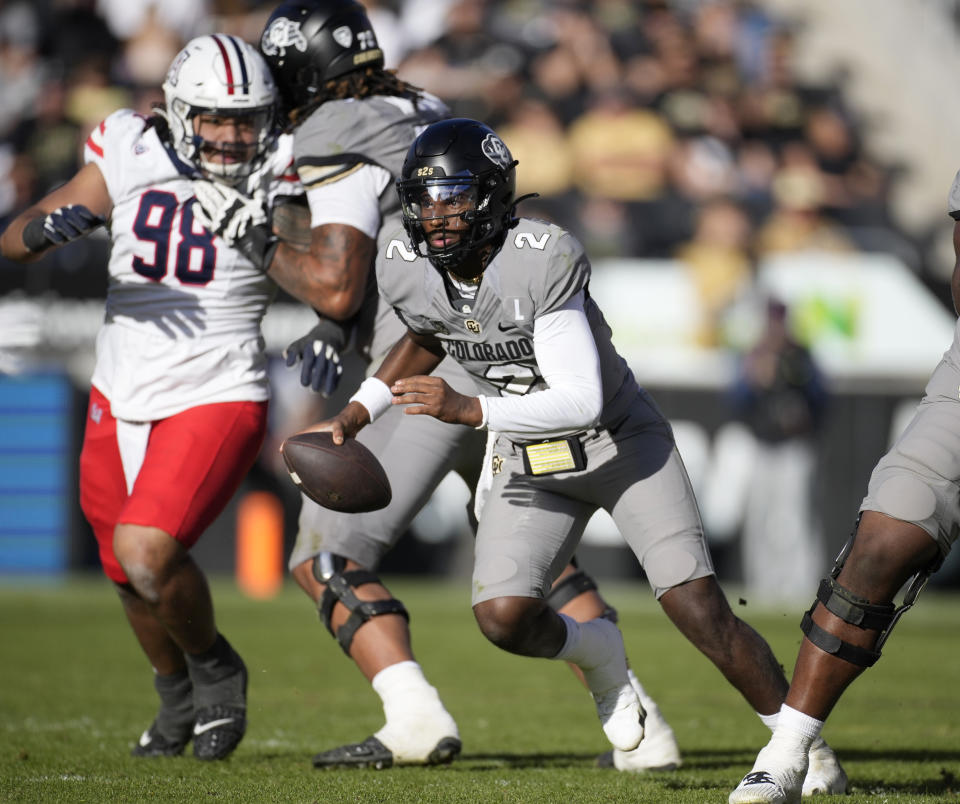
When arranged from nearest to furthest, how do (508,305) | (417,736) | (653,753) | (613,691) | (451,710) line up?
(508,305) < (613,691) < (417,736) < (653,753) < (451,710)

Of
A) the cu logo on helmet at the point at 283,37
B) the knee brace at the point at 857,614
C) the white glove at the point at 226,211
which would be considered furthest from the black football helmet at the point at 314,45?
the knee brace at the point at 857,614

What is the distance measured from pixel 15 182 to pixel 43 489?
10.3 feet

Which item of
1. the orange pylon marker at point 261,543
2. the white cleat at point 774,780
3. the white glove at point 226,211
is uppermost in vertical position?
the white glove at point 226,211

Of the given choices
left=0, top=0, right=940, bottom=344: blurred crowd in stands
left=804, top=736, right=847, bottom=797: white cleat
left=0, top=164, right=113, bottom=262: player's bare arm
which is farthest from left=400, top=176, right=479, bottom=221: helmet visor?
left=0, top=0, right=940, bottom=344: blurred crowd in stands

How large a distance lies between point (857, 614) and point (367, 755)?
1512 millimetres

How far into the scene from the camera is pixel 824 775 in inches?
148

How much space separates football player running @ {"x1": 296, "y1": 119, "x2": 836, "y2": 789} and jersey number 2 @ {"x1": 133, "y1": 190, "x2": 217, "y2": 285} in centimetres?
68

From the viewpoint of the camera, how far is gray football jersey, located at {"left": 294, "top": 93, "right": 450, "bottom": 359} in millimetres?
4270

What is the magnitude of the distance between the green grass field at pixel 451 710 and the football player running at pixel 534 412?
39cm

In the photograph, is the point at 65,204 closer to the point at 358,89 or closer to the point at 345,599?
the point at 358,89

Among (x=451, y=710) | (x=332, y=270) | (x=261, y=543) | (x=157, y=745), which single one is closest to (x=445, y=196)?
(x=332, y=270)

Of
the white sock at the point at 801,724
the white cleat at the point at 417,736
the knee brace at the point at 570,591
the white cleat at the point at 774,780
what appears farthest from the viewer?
the knee brace at the point at 570,591

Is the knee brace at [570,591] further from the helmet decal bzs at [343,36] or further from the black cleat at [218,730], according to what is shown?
the helmet decal bzs at [343,36]

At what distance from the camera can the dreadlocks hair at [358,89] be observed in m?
4.51
